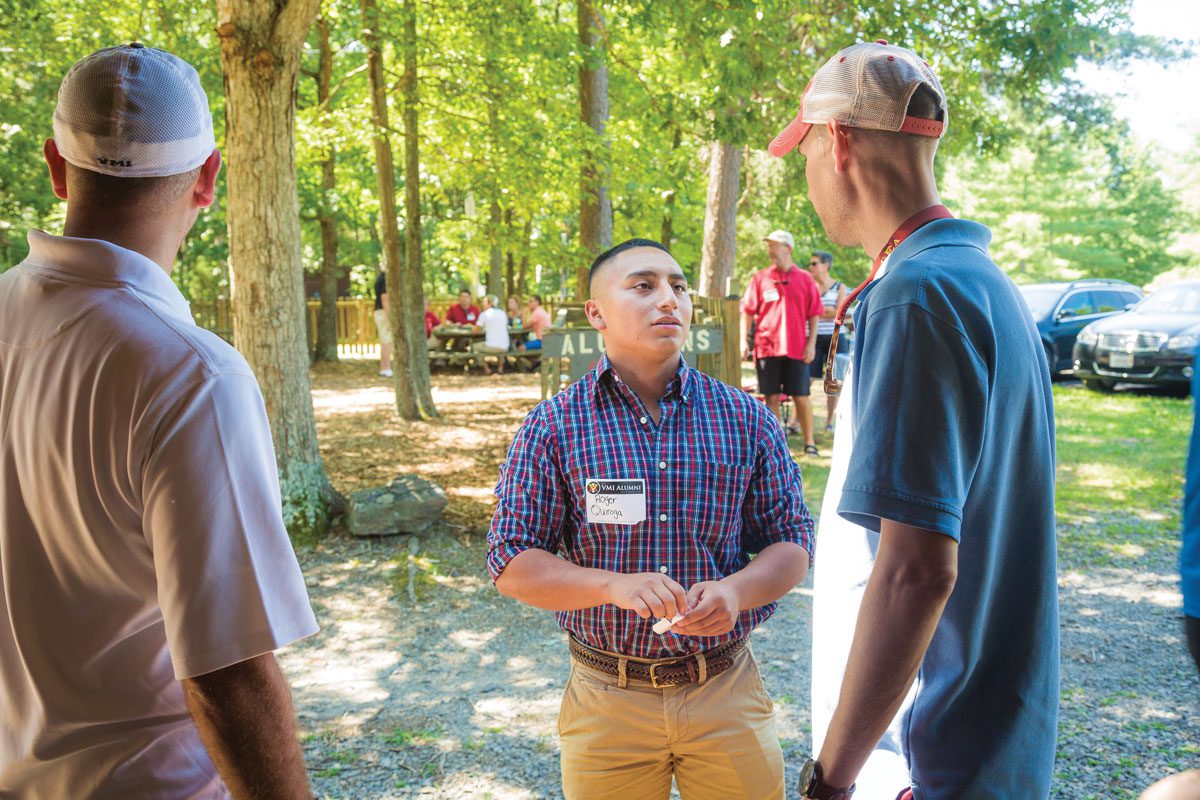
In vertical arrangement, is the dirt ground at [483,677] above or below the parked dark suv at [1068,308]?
below

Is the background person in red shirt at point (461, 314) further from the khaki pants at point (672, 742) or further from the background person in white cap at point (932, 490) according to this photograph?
the background person in white cap at point (932, 490)

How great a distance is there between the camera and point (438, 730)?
4.47 metres

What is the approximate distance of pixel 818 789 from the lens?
5.34 ft

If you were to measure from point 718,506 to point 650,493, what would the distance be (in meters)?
0.18

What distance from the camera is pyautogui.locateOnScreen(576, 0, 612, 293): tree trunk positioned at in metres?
11.2

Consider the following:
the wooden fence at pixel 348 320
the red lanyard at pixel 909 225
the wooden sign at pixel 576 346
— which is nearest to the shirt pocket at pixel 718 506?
the red lanyard at pixel 909 225

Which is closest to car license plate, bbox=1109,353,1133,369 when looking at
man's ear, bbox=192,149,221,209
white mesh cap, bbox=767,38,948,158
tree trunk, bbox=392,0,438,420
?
tree trunk, bbox=392,0,438,420

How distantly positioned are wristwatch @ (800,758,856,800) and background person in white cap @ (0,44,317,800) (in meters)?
0.85

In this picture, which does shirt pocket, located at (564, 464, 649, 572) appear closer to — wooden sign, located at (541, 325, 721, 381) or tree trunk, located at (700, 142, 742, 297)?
wooden sign, located at (541, 325, 721, 381)

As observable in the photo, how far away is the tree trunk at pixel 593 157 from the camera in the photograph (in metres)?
11.2

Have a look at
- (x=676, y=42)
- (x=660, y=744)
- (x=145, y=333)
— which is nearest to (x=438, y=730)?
(x=660, y=744)

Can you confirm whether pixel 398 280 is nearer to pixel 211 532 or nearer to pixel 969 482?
pixel 211 532

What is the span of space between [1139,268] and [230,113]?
4604cm

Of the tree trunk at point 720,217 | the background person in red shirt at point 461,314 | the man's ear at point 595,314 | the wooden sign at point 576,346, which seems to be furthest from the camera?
the background person in red shirt at point 461,314
